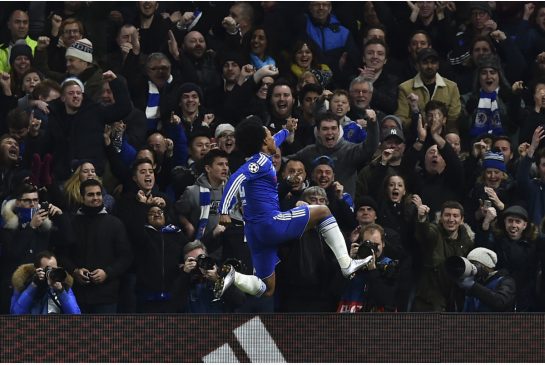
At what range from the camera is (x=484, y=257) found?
17297mm

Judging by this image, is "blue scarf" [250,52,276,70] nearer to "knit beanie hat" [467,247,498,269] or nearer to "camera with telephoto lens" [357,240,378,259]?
"knit beanie hat" [467,247,498,269]

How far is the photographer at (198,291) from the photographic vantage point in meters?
17.4

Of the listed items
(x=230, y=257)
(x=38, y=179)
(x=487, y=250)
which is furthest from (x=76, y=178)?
(x=487, y=250)

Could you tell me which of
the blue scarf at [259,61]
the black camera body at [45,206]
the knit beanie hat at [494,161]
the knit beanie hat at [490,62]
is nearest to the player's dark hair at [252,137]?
the black camera body at [45,206]

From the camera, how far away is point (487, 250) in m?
17.4

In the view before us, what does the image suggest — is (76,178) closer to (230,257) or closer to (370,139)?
(230,257)

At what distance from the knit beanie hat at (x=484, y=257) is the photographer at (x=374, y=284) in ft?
2.54

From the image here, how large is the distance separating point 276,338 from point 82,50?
5.88 metres

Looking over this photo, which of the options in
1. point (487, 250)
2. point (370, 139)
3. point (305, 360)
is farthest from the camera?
A: point (370, 139)

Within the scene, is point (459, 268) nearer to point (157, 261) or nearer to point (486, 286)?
point (486, 286)

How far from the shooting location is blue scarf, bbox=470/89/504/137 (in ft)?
66.0

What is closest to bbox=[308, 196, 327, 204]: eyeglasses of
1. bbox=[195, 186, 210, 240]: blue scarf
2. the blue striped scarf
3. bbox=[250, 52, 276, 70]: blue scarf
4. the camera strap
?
bbox=[195, 186, 210, 240]: blue scarf

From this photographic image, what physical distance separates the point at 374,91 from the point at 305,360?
17.9 ft

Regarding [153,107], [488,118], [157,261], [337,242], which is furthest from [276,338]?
[488,118]
